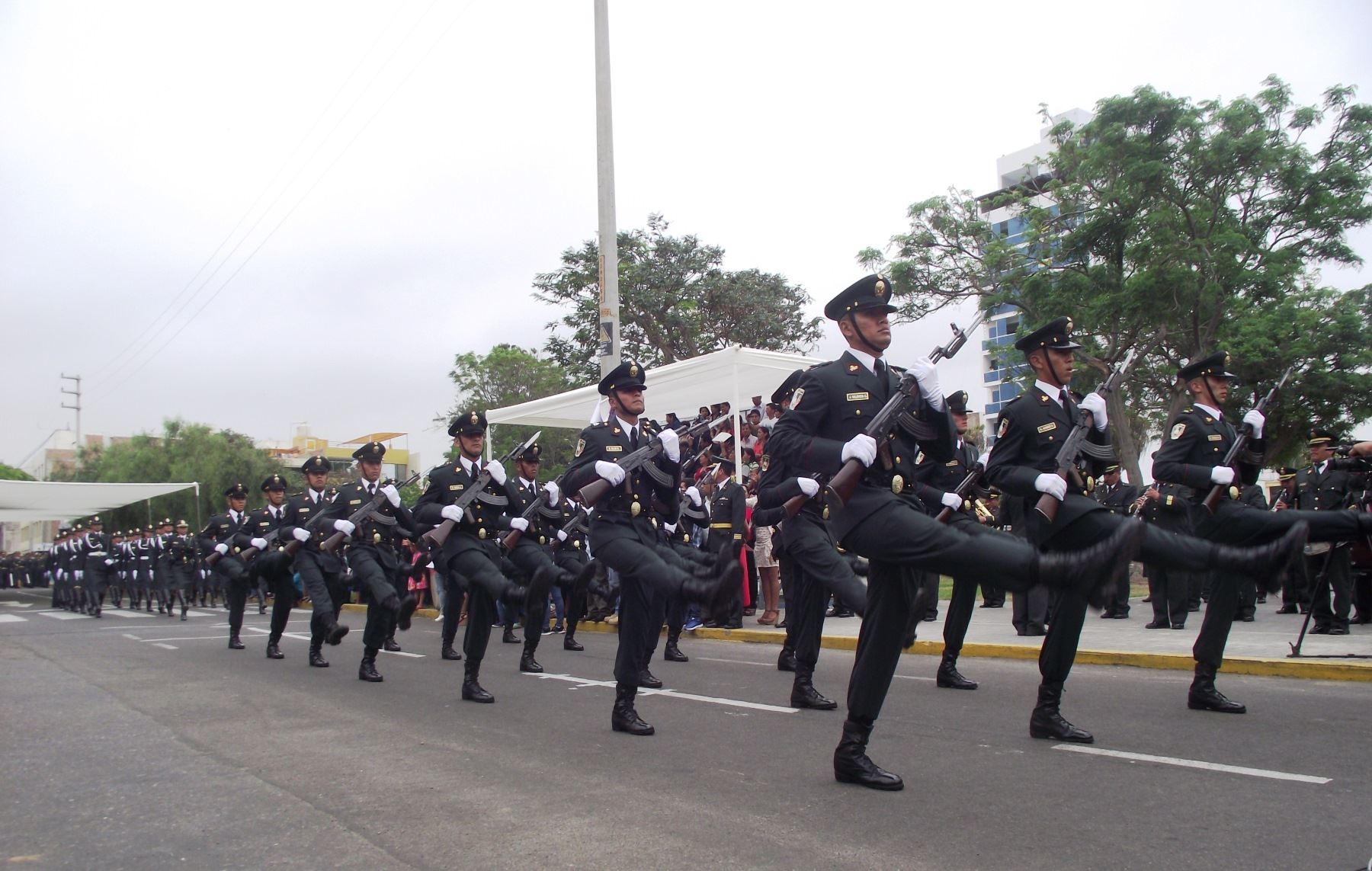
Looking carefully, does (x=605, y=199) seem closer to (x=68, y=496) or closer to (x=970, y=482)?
(x=970, y=482)

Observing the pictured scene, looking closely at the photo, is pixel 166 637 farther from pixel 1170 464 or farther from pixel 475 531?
pixel 1170 464

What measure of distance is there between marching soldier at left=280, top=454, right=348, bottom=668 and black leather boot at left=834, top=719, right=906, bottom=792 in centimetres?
662

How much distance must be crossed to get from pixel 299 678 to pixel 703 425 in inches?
182

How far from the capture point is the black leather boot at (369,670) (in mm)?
9602

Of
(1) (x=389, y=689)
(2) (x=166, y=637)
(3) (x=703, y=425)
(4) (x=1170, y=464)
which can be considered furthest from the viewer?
(2) (x=166, y=637)

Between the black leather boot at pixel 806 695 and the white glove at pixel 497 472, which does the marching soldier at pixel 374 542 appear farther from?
the black leather boot at pixel 806 695

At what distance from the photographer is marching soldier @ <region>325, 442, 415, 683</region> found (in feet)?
31.0

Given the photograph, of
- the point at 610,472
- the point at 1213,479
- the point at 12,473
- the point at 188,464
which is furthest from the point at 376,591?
the point at 12,473

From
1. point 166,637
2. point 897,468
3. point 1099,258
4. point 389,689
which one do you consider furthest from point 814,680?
point 1099,258

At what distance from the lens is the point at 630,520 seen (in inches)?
263

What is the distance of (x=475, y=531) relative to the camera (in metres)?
8.45

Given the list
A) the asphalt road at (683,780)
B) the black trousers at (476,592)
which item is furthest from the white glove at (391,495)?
the asphalt road at (683,780)

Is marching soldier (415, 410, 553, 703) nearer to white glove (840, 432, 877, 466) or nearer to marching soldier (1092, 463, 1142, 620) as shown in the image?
white glove (840, 432, 877, 466)

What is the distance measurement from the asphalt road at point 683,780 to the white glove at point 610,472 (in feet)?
5.23
